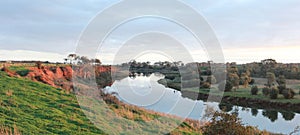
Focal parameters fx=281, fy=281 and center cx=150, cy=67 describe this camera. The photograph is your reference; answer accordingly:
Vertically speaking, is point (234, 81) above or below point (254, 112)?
above

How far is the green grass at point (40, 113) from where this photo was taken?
11711 mm

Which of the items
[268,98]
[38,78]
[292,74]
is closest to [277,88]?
[268,98]

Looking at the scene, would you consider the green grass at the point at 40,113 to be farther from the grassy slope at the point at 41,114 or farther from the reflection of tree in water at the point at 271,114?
the reflection of tree in water at the point at 271,114

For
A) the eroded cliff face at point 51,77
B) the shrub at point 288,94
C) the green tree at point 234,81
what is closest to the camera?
the eroded cliff face at point 51,77

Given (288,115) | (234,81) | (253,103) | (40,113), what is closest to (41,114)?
(40,113)

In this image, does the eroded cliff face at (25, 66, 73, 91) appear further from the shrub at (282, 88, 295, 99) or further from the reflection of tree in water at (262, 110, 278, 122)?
the shrub at (282, 88, 295, 99)

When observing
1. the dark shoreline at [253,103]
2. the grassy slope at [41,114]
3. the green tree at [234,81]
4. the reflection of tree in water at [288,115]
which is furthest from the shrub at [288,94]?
the grassy slope at [41,114]

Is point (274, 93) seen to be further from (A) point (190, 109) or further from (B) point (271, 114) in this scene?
(A) point (190, 109)

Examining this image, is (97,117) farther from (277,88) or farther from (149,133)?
(277,88)

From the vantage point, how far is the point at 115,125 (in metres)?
14.7

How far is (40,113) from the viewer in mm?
13906

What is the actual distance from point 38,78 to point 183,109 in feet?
50.1

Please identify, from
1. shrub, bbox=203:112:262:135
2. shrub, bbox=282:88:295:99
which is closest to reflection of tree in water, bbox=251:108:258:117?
shrub, bbox=282:88:295:99

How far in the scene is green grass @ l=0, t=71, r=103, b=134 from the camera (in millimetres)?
11711
